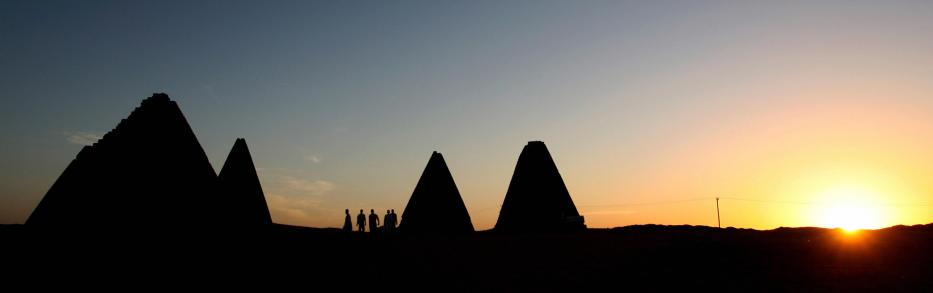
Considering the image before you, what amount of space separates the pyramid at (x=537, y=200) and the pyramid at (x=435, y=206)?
4.15 ft

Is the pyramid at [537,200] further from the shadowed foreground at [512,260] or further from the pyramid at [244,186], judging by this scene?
the pyramid at [244,186]

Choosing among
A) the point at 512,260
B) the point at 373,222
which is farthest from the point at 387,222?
the point at 512,260

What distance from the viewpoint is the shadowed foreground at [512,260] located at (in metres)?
9.57

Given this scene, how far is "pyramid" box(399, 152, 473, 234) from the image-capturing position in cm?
1912

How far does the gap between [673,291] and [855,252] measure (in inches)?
161

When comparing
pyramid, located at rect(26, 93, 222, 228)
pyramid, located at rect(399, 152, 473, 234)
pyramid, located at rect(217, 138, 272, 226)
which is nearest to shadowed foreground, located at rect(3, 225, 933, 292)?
pyramid, located at rect(26, 93, 222, 228)

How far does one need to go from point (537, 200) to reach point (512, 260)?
6621 millimetres

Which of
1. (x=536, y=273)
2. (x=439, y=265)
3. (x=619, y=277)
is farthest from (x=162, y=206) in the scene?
(x=619, y=277)

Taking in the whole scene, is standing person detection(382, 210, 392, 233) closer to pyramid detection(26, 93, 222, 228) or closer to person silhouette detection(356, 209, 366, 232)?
person silhouette detection(356, 209, 366, 232)

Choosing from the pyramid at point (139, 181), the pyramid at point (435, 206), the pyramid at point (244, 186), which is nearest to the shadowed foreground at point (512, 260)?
the pyramid at point (139, 181)

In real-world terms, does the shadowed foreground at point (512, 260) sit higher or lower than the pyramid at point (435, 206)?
lower

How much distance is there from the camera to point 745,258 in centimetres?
1130

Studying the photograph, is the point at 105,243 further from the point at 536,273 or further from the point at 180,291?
the point at 536,273

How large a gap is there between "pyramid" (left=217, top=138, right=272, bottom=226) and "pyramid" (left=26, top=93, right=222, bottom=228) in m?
6.89
